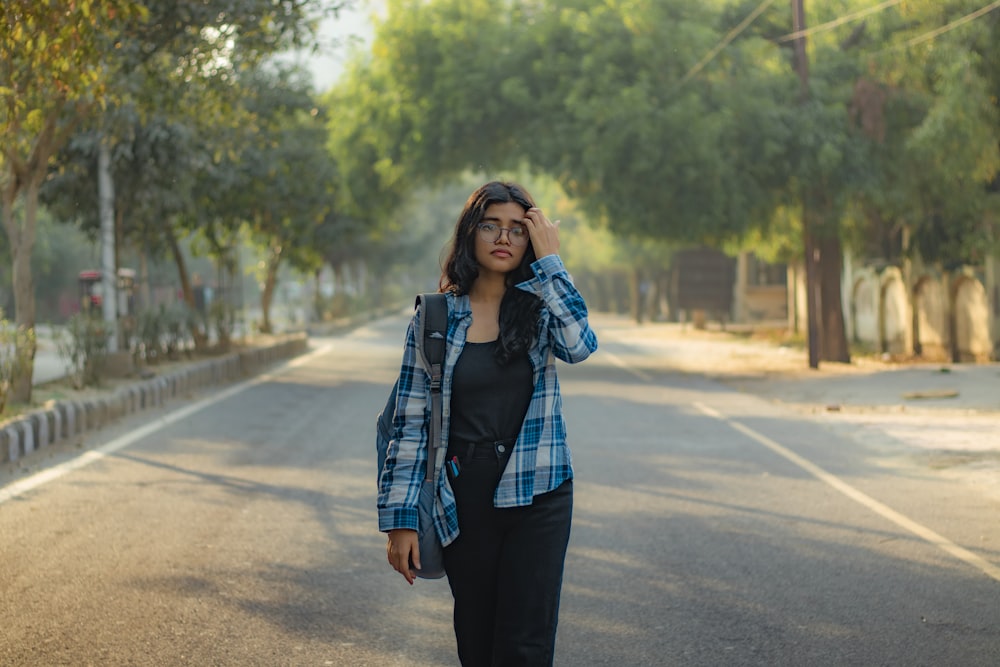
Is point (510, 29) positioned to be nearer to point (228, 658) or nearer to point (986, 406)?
point (986, 406)

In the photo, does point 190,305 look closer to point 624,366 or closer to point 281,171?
point 281,171

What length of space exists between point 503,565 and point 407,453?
40 cm

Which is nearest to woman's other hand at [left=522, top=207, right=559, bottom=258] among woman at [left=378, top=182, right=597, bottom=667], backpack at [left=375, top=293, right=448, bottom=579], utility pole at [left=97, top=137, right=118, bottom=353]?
woman at [left=378, top=182, right=597, bottom=667]

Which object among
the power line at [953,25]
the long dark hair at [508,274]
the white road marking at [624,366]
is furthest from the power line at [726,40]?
A: the long dark hair at [508,274]

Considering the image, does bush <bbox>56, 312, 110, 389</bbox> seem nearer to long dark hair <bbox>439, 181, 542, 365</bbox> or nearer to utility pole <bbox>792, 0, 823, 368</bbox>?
utility pole <bbox>792, 0, 823, 368</bbox>

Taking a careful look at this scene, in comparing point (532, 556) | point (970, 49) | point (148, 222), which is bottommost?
point (532, 556)

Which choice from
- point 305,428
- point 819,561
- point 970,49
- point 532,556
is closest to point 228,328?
point 305,428

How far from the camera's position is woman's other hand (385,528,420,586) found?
11.6ft

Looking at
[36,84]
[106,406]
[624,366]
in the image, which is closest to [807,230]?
[624,366]

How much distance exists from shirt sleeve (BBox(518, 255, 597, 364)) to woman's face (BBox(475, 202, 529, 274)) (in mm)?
77

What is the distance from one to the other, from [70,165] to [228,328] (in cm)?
718

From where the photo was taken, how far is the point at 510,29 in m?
23.7

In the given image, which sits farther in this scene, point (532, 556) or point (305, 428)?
point (305, 428)

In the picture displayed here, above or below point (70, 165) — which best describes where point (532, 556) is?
below
